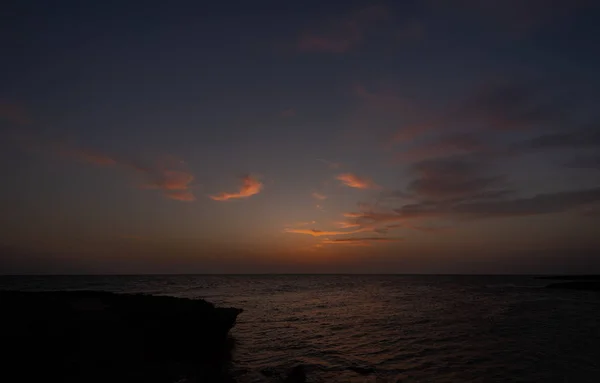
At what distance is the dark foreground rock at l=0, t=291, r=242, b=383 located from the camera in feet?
45.8

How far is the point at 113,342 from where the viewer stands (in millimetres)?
17906

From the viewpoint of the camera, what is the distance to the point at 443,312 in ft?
137

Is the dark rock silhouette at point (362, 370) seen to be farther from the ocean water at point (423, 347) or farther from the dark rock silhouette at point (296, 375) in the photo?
the dark rock silhouette at point (296, 375)

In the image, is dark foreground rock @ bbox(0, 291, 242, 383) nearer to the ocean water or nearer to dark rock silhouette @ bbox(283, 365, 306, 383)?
the ocean water

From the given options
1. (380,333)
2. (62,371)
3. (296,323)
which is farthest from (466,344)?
(62,371)

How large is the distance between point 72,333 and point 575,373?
1045 inches

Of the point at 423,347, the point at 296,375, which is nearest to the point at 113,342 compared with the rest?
the point at 296,375

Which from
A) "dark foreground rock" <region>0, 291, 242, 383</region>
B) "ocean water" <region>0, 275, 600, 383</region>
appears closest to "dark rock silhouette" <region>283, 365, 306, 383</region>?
"ocean water" <region>0, 275, 600, 383</region>

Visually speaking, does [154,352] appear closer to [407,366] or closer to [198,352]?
[198,352]

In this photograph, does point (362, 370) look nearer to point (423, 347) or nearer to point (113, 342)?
point (423, 347)

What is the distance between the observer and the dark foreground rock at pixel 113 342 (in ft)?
45.8

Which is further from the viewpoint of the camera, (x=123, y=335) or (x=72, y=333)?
(x=123, y=335)

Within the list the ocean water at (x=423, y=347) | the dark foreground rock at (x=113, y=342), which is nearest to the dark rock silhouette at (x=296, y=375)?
the ocean water at (x=423, y=347)

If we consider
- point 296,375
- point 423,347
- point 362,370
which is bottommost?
point 423,347
